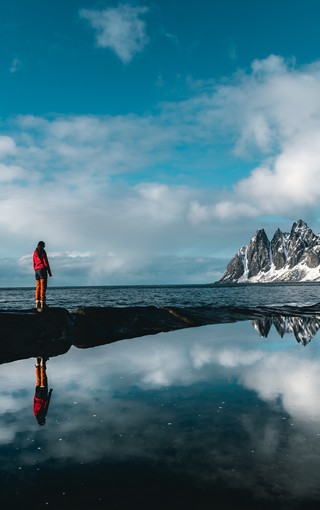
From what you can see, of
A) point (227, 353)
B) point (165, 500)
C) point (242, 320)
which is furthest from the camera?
point (242, 320)

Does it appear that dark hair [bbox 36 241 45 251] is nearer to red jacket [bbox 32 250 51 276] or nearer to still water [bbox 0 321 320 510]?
red jacket [bbox 32 250 51 276]

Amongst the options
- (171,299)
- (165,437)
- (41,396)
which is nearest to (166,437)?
(165,437)

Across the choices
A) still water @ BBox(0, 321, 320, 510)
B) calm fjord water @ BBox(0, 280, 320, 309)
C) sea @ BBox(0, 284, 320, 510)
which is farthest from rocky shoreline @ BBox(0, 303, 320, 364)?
calm fjord water @ BBox(0, 280, 320, 309)

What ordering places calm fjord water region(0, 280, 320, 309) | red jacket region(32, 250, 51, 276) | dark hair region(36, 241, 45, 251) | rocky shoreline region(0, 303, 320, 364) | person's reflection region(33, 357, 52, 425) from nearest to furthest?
person's reflection region(33, 357, 52, 425), rocky shoreline region(0, 303, 320, 364), dark hair region(36, 241, 45, 251), red jacket region(32, 250, 51, 276), calm fjord water region(0, 280, 320, 309)

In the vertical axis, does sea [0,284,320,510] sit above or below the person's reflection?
above

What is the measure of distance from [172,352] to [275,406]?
24.1 feet

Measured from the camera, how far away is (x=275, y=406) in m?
7.95

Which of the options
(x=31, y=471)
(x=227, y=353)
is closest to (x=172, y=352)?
(x=227, y=353)

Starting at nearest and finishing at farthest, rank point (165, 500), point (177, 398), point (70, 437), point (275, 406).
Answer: point (165, 500), point (70, 437), point (275, 406), point (177, 398)

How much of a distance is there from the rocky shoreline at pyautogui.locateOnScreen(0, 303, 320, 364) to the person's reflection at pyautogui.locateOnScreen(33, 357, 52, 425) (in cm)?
315

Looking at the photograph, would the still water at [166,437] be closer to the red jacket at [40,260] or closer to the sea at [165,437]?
the sea at [165,437]

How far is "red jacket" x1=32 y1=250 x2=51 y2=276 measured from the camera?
62.7 feet

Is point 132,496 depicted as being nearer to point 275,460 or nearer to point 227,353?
point 275,460

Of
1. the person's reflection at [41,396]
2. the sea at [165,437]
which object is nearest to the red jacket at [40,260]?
the person's reflection at [41,396]
